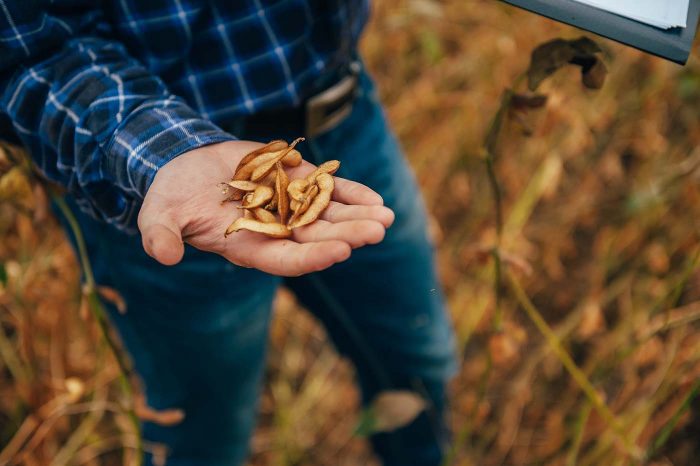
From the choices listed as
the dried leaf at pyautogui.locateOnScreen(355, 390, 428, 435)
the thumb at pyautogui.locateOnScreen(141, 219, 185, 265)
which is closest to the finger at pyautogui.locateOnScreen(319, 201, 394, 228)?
the thumb at pyautogui.locateOnScreen(141, 219, 185, 265)

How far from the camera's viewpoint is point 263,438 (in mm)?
1262

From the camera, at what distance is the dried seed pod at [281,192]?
20.5 inches

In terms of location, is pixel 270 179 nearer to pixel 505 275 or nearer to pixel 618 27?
pixel 618 27

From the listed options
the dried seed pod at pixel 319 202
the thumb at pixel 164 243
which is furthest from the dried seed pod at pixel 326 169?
the thumb at pixel 164 243

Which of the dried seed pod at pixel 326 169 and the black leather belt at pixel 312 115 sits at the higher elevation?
the dried seed pod at pixel 326 169

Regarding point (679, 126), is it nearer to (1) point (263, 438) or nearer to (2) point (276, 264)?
(1) point (263, 438)

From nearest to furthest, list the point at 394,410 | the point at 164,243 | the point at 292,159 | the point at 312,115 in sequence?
the point at 164,243 < the point at 292,159 < the point at 312,115 < the point at 394,410

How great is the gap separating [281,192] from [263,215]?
0.11ft

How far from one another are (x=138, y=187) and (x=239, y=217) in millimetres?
101

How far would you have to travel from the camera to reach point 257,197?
506mm

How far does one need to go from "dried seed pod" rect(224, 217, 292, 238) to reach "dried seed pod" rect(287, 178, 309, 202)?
4 cm

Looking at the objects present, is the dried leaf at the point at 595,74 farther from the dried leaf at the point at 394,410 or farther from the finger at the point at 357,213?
the dried leaf at the point at 394,410

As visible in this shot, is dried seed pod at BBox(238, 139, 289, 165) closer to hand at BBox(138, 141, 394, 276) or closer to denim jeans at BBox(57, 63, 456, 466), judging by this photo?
hand at BBox(138, 141, 394, 276)

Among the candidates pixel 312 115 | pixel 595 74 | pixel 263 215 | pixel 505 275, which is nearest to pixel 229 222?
pixel 263 215
